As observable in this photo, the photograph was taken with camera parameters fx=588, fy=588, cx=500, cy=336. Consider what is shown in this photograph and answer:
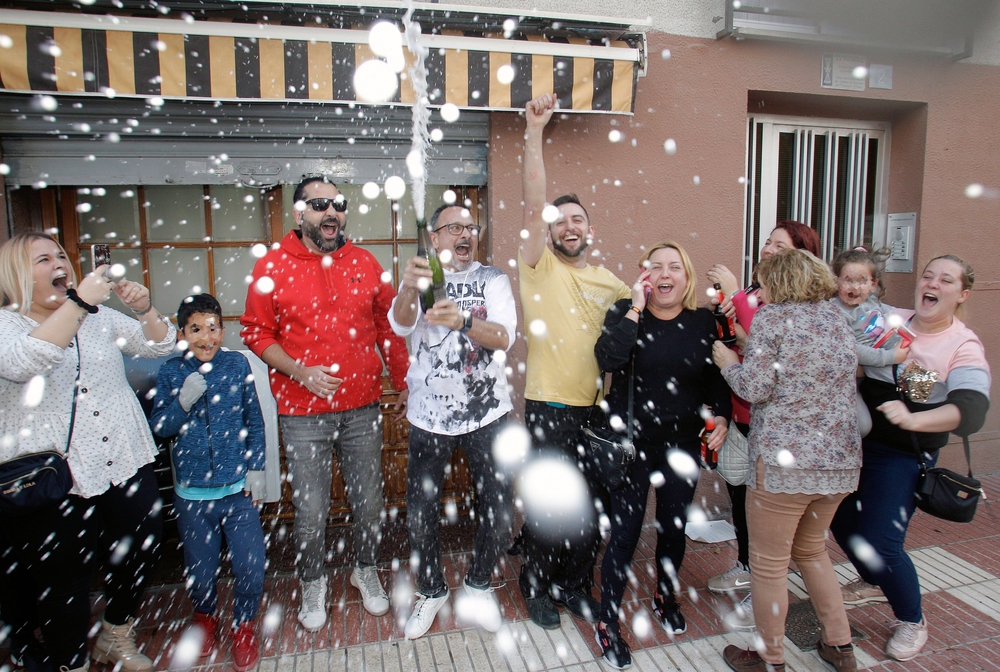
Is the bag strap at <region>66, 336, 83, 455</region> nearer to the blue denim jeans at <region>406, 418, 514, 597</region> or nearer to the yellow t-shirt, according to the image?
the blue denim jeans at <region>406, 418, 514, 597</region>

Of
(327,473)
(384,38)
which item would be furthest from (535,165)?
(327,473)

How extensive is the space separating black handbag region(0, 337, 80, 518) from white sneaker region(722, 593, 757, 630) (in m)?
3.24

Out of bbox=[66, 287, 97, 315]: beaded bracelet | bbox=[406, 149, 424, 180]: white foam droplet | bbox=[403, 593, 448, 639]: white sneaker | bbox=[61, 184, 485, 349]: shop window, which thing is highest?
bbox=[406, 149, 424, 180]: white foam droplet

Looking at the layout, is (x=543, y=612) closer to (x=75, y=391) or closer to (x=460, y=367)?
(x=460, y=367)

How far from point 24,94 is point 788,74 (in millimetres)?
5083

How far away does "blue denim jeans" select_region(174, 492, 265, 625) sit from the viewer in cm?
287

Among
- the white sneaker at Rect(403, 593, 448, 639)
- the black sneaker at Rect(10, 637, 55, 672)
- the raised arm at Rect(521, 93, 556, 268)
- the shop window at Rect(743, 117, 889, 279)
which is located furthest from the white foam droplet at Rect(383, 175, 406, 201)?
the black sneaker at Rect(10, 637, 55, 672)

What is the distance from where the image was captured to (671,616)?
10.1ft

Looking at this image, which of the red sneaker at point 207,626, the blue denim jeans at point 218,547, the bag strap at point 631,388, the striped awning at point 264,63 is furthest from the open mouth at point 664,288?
the red sneaker at point 207,626

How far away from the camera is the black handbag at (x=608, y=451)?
2787mm

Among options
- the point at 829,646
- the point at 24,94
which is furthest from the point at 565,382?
the point at 24,94

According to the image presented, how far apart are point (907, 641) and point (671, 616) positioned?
3.62 ft

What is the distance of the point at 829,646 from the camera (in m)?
2.80

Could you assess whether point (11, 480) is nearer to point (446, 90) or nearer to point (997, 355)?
point (446, 90)
